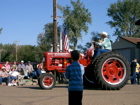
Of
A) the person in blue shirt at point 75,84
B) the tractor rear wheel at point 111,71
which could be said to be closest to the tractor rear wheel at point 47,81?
the tractor rear wheel at point 111,71

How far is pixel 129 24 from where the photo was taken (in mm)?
59812

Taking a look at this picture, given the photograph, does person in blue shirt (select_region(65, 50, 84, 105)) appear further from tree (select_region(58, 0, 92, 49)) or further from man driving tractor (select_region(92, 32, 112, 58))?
tree (select_region(58, 0, 92, 49))

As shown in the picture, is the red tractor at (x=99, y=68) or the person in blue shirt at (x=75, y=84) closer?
the person in blue shirt at (x=75, y=84)

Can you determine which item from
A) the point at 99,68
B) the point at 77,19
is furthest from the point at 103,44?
the point at 77,19

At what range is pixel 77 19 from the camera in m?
58.9

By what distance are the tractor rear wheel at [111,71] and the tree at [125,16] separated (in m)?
49.3

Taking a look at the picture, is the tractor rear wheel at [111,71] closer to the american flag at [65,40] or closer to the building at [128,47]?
the american flag at [65,40]

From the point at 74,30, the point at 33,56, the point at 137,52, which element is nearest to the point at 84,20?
the point at 74,30

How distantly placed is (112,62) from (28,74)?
1124cm

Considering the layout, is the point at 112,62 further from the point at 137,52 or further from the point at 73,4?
the point at 73,4

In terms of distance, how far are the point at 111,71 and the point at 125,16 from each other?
165ft

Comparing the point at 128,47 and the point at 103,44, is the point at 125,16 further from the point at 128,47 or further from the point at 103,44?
the point at 103,44

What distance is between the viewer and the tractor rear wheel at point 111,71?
10312 mm

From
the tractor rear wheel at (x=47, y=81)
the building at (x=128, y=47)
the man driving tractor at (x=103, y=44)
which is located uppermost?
the building at (x=128, y=47)
